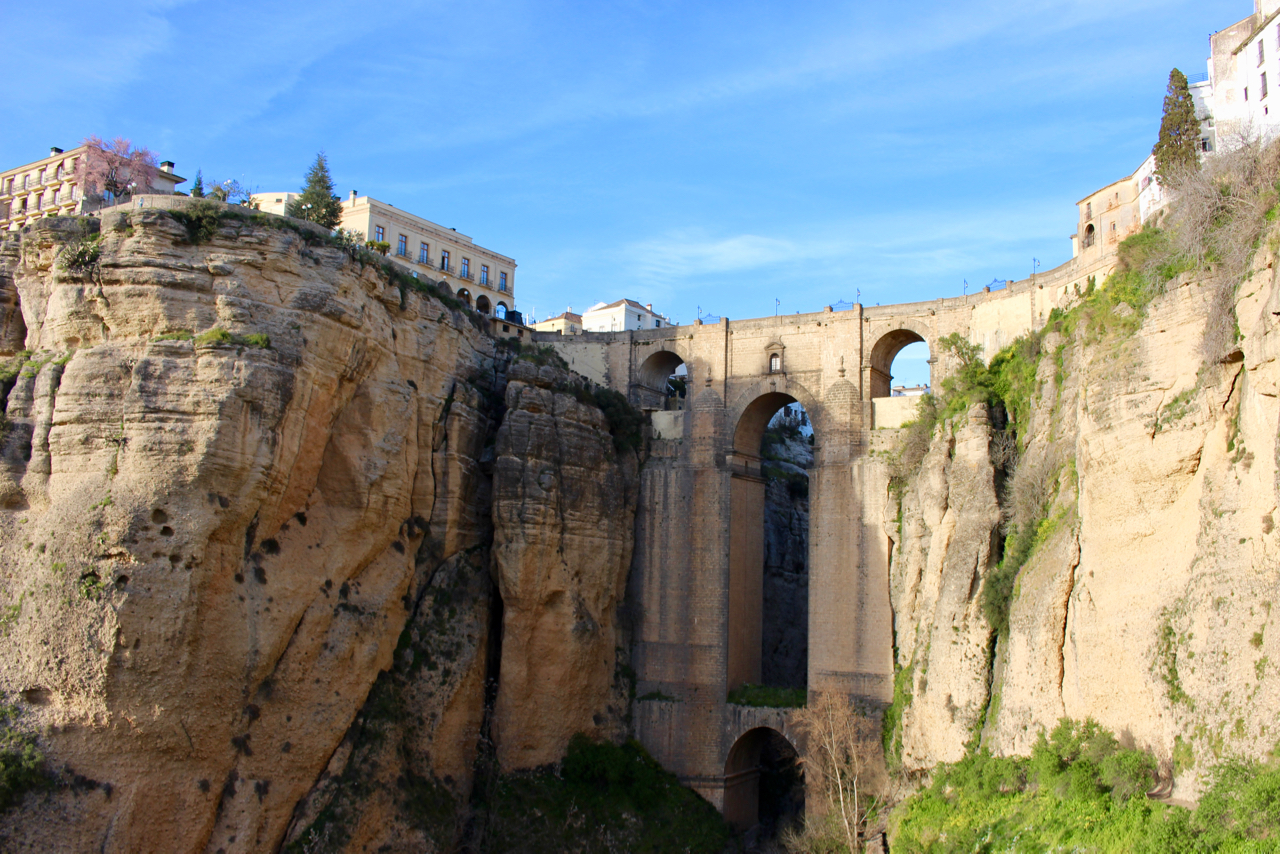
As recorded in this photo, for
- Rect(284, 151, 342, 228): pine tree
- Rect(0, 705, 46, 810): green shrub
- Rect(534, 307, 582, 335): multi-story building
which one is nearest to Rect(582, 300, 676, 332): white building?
Rect(534, 307, 582, 335): multi-story building

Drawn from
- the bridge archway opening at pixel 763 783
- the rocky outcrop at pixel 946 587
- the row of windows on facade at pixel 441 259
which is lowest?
the bridge archway opening at pixel 763 783

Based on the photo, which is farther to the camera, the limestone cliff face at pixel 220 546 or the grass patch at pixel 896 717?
the grass patch at pixel 896 717

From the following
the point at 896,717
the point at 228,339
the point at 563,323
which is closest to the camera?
the point at 228,339

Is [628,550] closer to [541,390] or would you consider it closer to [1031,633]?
[541,390]

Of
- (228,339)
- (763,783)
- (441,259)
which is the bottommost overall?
(763,783)

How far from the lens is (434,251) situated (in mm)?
43781

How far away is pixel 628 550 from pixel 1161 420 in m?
17.8

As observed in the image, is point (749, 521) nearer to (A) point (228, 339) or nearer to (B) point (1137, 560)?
(B) point (1137, 560)

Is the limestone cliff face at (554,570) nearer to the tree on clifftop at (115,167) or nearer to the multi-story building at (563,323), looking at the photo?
the tree on clifftop at (115,167)

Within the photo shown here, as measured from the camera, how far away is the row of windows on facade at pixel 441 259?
138 ft

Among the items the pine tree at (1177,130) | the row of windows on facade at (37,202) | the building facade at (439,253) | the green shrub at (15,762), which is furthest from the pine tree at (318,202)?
the pine tree at (1177,130)

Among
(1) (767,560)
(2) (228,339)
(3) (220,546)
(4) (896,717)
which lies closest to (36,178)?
(2) (228,339)

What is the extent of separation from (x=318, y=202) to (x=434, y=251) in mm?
9393

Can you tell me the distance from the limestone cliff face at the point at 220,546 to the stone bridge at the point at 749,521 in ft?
22.3
